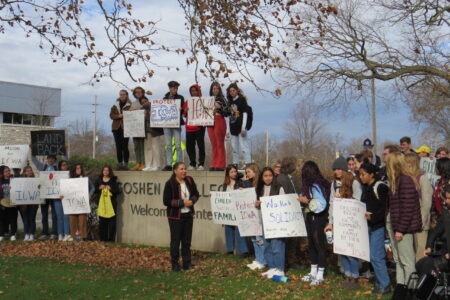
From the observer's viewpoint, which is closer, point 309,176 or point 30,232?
point 309,176

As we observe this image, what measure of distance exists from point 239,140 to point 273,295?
5.03m

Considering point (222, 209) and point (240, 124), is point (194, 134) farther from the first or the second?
point (222, 209)

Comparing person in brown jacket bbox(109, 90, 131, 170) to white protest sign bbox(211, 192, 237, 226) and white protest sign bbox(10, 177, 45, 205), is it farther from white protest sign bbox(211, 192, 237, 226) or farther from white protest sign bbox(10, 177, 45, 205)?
white protest sign bbox(211, 192, 237, 226)

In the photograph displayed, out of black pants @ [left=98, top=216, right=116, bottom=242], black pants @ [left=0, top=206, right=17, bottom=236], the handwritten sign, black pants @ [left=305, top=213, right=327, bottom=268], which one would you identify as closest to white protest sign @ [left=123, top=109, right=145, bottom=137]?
black pants @ [left=98, top=216, right=116, bottom=242]

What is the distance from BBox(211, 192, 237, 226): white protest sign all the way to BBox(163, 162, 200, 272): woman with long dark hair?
1.14 metres

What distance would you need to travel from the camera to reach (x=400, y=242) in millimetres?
7676

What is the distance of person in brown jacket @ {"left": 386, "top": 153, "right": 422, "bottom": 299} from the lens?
296 inches

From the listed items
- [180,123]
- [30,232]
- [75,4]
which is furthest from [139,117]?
[75,4]

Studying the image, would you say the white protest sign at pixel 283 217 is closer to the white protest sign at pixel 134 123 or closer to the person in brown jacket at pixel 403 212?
the person in brown jacket at pixel 403 212

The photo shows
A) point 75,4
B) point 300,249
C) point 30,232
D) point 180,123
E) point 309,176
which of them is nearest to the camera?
point 75,4

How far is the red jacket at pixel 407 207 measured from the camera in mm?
7488

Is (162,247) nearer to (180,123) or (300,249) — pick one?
(180,123)

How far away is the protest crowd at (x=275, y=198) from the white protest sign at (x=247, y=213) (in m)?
0.05

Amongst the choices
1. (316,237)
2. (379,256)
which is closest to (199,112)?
(316,237)
